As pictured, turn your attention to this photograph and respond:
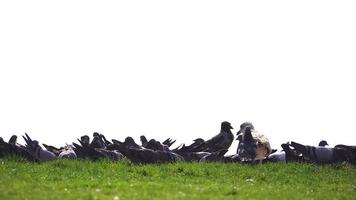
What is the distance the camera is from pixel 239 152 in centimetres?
3291

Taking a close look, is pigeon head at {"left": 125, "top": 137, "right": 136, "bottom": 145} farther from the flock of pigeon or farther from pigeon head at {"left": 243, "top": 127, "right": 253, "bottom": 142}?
pigeon head at {"left": 243, "top": 127, "right": 253, "bottom": 142}

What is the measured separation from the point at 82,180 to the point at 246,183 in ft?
20.5

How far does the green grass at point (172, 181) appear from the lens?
19.7 meters

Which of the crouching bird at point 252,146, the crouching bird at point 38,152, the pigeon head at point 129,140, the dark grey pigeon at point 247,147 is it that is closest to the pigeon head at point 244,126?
the crouching bird at point 252,146

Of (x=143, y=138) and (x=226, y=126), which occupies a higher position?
(x=226, y=126)

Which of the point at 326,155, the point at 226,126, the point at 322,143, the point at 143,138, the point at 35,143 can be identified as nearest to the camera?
the point at 326,155

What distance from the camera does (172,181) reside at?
23.9 metres

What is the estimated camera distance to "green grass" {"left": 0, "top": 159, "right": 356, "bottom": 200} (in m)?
19.7

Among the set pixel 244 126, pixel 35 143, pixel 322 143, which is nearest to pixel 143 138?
pixel 244 126

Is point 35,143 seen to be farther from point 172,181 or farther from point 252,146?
point 172,181

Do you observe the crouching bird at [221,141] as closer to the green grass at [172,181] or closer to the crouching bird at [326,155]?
the crouching bird at [326,155]

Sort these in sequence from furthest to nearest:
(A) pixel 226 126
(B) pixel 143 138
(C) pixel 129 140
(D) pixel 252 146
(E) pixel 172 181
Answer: (B) pixel 143 138 < (A) pixel 226 126 < (C) pixel 129 140 < (D) pixel 252 146 < (E) pixel 172 181

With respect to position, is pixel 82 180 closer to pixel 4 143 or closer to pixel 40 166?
pixel 40 166

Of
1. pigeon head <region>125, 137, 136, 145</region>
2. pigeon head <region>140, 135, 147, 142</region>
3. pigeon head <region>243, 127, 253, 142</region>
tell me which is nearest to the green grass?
pigeon head <region>243, 127, 253, 142</region>
